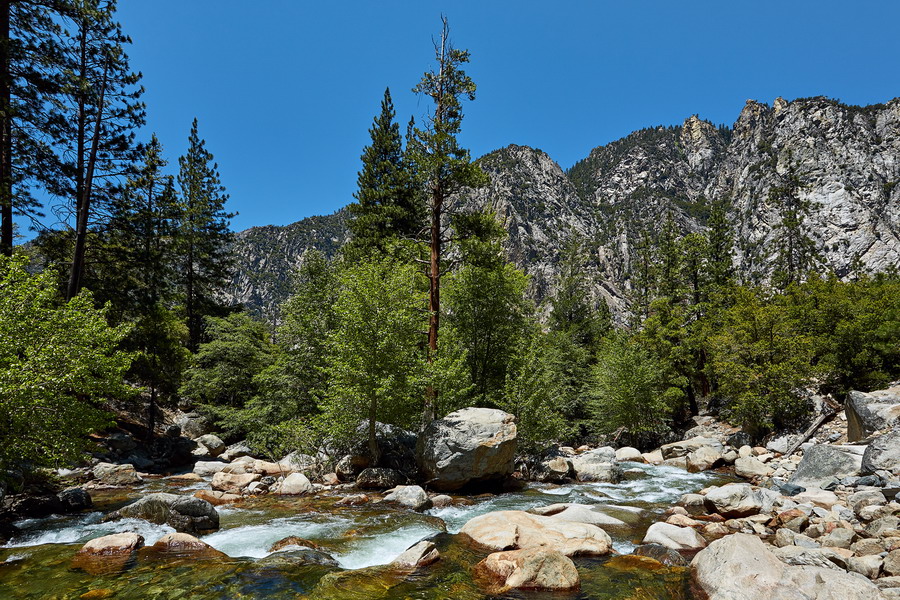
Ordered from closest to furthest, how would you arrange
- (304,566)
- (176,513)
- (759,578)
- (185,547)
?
(759,578) → (304,566) → (185,547) → (176,513)

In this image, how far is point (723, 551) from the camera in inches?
269

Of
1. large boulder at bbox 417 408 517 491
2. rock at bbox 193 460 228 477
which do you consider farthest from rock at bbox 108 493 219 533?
rock at bbox 193 460 228 477

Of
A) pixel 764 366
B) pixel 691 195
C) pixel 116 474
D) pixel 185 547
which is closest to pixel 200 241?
pixel 116 474

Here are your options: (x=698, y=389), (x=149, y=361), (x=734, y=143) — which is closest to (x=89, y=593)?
(x=149, y=361)

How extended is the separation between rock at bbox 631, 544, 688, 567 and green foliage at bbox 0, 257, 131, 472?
39.5 ft

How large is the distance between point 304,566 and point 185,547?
9.04 feet

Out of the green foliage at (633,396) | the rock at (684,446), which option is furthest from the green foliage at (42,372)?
the green foliage at (633,396)

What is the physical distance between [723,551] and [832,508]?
231 inches

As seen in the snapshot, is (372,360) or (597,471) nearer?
(372,360)

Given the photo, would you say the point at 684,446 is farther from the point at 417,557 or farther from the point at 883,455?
the point at 417,557

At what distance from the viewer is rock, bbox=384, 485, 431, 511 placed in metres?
11.8

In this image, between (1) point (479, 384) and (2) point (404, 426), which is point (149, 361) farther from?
(1) point (479, 384)

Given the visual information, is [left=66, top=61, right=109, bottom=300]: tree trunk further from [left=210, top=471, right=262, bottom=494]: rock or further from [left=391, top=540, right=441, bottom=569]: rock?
[left=391, top=540, right=441, bottom=569]: rock

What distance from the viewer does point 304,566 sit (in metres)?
7.30
